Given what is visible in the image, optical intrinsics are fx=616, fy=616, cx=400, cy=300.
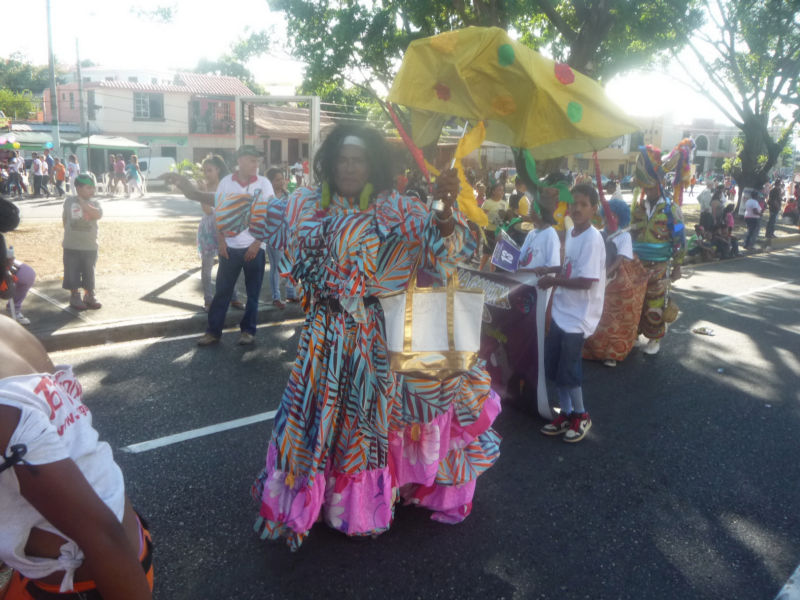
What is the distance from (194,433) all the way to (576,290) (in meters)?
2.66

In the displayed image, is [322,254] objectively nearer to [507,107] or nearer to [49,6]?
[507,107]

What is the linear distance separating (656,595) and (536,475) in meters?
1.09

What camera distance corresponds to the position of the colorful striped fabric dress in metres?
2.73

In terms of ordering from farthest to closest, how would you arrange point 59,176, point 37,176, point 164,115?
point 164,115 → point 59,176 → point 37,176

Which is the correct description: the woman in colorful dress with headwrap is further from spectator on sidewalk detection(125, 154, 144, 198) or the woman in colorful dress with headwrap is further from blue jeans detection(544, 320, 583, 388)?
spectator on sidewalk detection(125, 154, 144, 198)

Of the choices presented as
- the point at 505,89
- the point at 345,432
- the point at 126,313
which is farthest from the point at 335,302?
the point at 126,313

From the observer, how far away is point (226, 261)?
5.84 m

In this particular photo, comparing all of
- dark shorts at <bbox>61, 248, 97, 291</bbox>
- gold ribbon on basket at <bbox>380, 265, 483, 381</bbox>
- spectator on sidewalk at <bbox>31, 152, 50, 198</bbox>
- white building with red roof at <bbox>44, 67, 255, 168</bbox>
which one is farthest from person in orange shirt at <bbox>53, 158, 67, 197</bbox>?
gold ribbon on basket at <bbox>380, 265, 483, 381</bbox>

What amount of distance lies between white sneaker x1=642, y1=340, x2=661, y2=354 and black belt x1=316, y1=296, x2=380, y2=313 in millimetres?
4579

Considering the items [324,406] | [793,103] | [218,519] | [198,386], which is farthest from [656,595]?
[793,103]

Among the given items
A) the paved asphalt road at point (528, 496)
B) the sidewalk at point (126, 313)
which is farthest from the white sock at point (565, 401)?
the sidewalk at point (126, 313)

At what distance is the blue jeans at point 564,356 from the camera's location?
4.02m

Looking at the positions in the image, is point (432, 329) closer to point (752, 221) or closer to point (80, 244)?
point (80, 244)

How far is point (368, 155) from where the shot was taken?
9.34 ft
